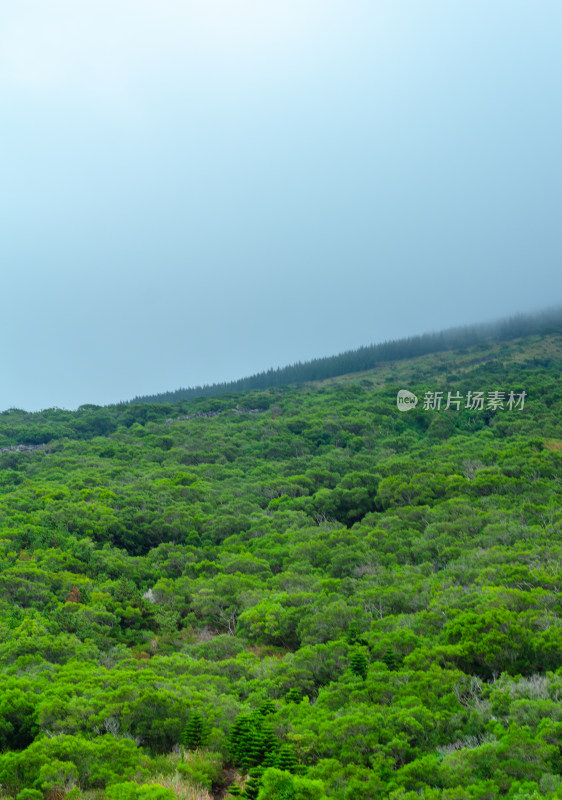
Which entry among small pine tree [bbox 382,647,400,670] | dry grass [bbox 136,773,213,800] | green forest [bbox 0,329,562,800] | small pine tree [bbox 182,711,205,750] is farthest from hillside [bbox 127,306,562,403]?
dry grass [bbox 136,773,213,800]

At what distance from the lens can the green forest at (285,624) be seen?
13.5 metres

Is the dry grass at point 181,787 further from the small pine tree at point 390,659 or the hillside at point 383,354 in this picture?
the hillside at point 383,354

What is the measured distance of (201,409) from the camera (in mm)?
98688

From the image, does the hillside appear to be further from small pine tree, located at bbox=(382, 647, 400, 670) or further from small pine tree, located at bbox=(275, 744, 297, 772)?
small pine tree, located at bbox=(275, 744, 297, 772)

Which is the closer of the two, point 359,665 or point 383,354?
point 359,665

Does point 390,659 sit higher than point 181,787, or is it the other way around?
point 181,787

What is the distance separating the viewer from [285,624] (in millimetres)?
24047

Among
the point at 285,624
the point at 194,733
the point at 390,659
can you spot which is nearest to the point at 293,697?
the point at 390,659

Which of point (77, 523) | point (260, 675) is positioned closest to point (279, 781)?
point (260, 675)

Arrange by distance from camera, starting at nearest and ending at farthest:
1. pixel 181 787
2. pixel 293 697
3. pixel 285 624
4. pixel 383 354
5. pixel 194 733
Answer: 1. pixel 181 787
2. pixel 194 733
3. pixel 293 697
4. pixel 285 624
5. pixel 383 354

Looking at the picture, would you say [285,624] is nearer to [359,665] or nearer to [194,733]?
[359,665]

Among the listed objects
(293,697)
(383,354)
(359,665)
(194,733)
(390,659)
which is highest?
(383,354)

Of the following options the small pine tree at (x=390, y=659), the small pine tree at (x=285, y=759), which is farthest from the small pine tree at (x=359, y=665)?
the small pine tree at (x=285, y=759)

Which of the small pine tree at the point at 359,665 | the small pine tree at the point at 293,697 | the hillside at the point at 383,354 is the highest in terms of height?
the hillside at the point at 383,354
